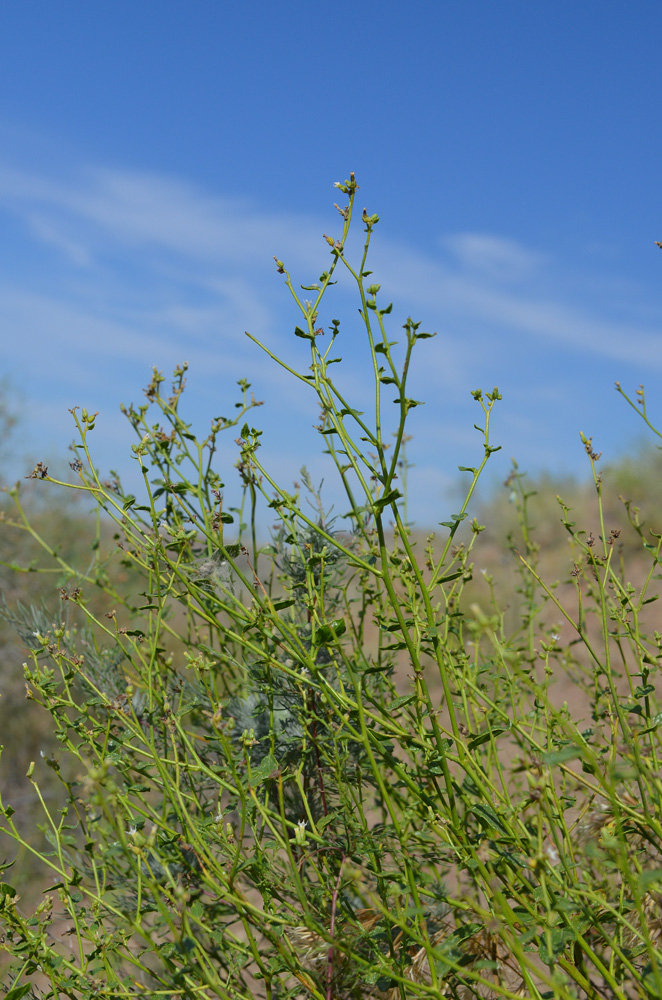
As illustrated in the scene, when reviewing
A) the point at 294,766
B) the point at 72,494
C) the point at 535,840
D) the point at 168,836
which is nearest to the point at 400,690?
the point at 72,494

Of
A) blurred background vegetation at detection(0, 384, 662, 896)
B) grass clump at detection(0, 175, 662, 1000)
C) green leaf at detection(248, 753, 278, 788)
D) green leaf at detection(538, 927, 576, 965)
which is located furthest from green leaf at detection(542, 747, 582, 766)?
blurred background vegetation at detection(0, 384, 662, 896)

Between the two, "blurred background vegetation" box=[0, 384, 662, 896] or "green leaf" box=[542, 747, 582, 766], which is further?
"blurred background vegetation" box=[0, 384, 662, 896]

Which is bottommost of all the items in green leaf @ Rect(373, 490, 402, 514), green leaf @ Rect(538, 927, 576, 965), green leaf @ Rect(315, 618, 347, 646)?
green leaf @ Rect(538, 927, 576, 965)

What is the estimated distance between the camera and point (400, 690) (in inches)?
289

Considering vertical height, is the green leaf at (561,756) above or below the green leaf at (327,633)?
below

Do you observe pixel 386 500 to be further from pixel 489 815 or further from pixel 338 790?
pixel 338 790

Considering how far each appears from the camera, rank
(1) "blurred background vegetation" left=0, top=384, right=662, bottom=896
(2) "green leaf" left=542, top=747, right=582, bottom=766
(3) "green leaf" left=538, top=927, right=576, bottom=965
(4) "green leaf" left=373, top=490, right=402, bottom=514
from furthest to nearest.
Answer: (1) "blurred background vegetation" left=0, top=384, right=662, bottom=896, (4) "green leaf" left=373, top=490, right=402, bottom=514, (3) "green leaf" left=538, top=927, right=576, bottom=965, (2) "green leaf" left=542, top=747, right=582, bottom=766

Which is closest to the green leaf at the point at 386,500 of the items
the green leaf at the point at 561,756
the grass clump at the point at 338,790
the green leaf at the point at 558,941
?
the grass clump at the point at 338,790

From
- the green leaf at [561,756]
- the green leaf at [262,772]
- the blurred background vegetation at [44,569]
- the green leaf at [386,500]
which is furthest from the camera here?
the blurred background vegetation at [44,569]

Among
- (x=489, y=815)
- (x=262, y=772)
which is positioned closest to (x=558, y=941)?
(x=489, y=815)

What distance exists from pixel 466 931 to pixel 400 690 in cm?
630

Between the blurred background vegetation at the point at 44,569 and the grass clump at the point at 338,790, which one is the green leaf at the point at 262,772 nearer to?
the grass clump at the point at 338,790

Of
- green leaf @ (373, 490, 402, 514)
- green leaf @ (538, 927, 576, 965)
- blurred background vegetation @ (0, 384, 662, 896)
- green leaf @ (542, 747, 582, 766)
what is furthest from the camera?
blurred background vegetation @ (0, 384, 662, 896)

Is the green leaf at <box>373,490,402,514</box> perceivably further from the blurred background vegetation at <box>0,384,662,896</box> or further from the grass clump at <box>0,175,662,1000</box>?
the blurred background vegetation at <box>0,384,662,896</box>
